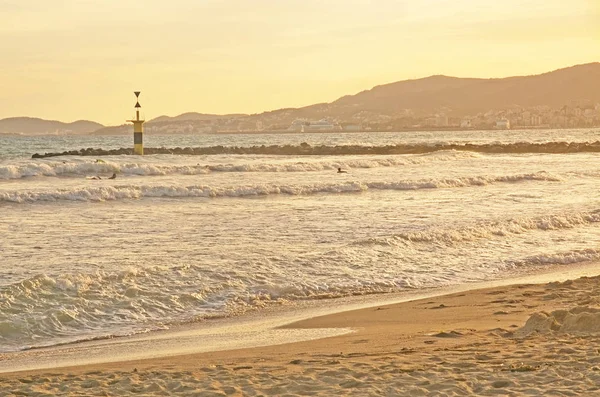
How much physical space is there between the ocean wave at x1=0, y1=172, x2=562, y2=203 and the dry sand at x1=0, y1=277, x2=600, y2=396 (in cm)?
1741

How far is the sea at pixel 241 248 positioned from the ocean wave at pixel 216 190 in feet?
0.29

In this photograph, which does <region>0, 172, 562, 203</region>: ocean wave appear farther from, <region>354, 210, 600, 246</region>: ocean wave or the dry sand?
the dry sand

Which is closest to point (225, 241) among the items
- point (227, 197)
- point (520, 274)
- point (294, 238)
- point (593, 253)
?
point (294, 238)

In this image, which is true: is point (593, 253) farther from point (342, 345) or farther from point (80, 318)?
point (80, 318)

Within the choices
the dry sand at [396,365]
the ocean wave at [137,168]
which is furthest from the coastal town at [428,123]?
the dry sand at [396,365]

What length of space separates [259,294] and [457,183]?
2206 centimetres

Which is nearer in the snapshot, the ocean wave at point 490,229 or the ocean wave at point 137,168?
the ocean wave at point 490,229

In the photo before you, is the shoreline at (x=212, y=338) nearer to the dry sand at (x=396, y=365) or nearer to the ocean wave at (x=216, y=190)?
the dry sand at (x=396, y=365)

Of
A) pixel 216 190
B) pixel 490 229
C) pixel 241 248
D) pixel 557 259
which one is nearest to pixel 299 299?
pixel 241 248

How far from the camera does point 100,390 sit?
22.1 ft

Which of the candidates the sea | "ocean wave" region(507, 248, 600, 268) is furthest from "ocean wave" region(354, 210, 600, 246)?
"ocean wave" region(507, 248, 600, 268)

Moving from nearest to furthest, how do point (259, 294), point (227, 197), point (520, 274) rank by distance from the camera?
point (259, 294) → point (520, 274) → point (227, 197)

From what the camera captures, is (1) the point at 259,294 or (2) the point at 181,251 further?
(2) the point at 181,251

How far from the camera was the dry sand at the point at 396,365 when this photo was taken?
6555 millimetres
